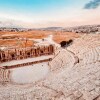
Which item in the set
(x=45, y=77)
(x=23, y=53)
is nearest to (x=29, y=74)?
(x=45, y=77)

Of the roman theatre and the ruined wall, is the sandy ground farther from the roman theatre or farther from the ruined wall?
the ruined wall

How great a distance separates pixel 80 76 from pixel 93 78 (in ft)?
9.51

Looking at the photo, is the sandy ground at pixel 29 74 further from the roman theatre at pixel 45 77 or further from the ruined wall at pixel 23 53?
the ruined wall at pixel 23 53

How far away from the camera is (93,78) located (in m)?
24.8

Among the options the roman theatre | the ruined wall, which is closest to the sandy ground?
the roman theatre

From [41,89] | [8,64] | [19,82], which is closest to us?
[41,89]

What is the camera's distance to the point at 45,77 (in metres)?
36.7

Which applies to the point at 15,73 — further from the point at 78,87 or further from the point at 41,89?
the point at 78,87

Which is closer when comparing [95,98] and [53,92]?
[95,98]

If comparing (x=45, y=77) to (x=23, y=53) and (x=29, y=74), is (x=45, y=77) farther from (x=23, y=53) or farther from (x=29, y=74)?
(x=23, y=53)

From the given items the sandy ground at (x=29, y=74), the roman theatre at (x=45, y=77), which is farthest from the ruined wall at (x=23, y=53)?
the sandy ground at (x=29, y=74)

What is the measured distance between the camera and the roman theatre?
70.8 ft

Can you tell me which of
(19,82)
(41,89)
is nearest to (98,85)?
(41,89)

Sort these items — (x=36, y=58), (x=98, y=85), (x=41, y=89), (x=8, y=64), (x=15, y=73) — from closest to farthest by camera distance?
(x=98, y=85) < (x=41, y=89) < (x=15, y=73) < (x=8, y=64) < (x=36, y=58)
